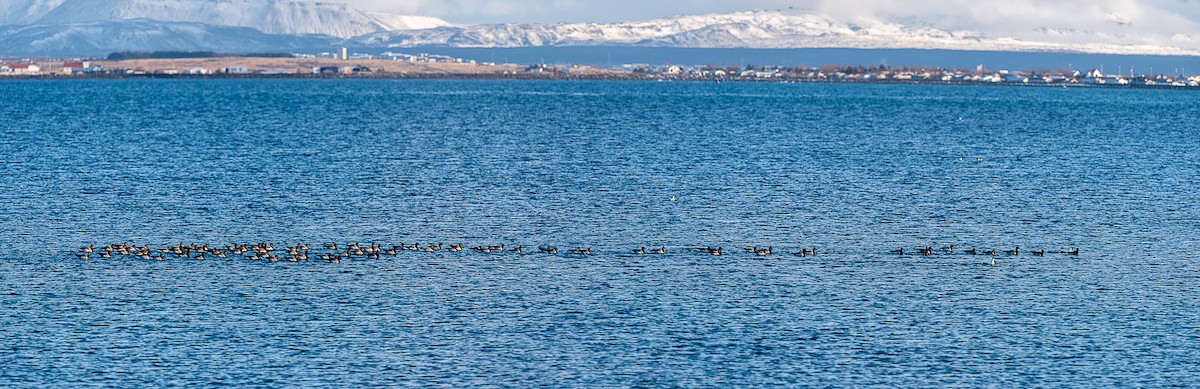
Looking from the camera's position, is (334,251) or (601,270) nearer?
(601,270)

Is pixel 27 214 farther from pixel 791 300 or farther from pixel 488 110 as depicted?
pixel 488 110

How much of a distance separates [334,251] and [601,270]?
33.3 feet

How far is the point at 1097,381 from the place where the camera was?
3744cm

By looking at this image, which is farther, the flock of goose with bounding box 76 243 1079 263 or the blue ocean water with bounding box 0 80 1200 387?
the flock of goose with bounding box 76 243 1079 263

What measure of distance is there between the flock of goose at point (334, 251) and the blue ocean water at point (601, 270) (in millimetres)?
638

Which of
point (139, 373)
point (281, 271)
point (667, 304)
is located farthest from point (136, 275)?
point (667, 304)

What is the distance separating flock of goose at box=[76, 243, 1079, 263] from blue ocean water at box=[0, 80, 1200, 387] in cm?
64

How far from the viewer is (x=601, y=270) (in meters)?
51.8

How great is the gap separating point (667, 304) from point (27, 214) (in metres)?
31.6

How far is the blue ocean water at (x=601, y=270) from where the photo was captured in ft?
127

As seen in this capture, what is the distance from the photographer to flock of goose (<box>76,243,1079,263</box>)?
2111 inches

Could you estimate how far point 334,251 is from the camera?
55594 millimetres

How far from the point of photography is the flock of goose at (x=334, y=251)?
5362cm

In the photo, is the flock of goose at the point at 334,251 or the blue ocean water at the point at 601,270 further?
the flock of goose at the point at 334,251
